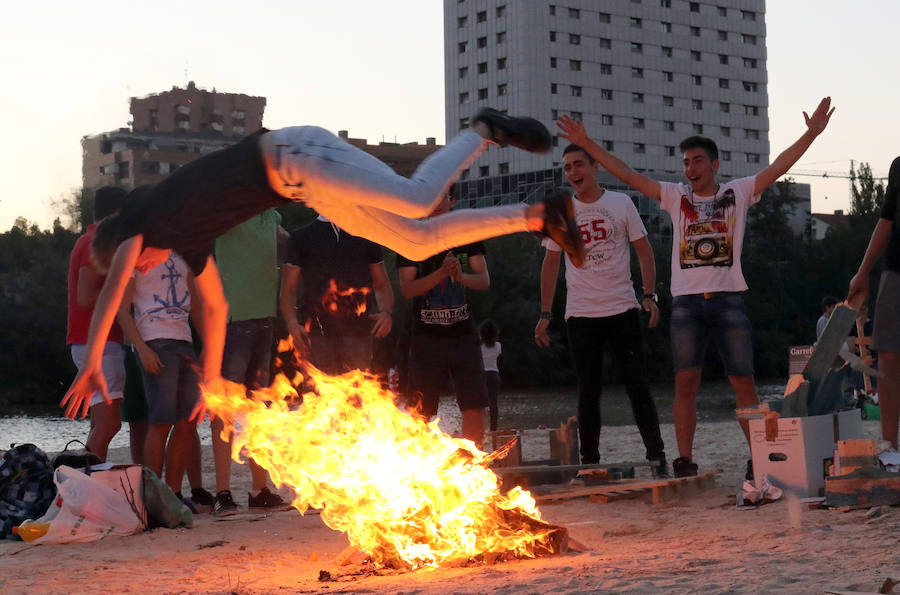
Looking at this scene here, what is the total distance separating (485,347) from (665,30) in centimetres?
11112

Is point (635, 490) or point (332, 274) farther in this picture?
point (332, 274)

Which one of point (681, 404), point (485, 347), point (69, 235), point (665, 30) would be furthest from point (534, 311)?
point (665, 30)

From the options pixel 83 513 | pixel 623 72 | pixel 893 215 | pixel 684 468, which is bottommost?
pixel 83 513

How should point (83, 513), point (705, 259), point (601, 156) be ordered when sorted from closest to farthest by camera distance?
1. point (83, 513)
2. point (705, 259)
3. point (601, 156)

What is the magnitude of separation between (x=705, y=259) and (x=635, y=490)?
5.78 feet

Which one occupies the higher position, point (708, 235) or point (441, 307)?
point (708, 235)

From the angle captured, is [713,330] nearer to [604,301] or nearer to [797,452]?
[604,301]

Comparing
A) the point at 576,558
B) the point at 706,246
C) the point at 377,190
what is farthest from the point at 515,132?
the point at 706,246

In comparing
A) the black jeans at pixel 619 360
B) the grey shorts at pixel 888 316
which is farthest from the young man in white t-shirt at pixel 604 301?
the grey shorts at pixel 888 316

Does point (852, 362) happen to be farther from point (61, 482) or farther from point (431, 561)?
point (61, 482)

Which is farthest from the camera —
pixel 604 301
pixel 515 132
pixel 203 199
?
pixel 604 301

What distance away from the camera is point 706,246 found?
8102 millimetres

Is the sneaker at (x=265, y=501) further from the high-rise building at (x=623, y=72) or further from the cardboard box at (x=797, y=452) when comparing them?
the high-rise building at (x=623, y=72)

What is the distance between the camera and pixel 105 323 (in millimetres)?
5594
